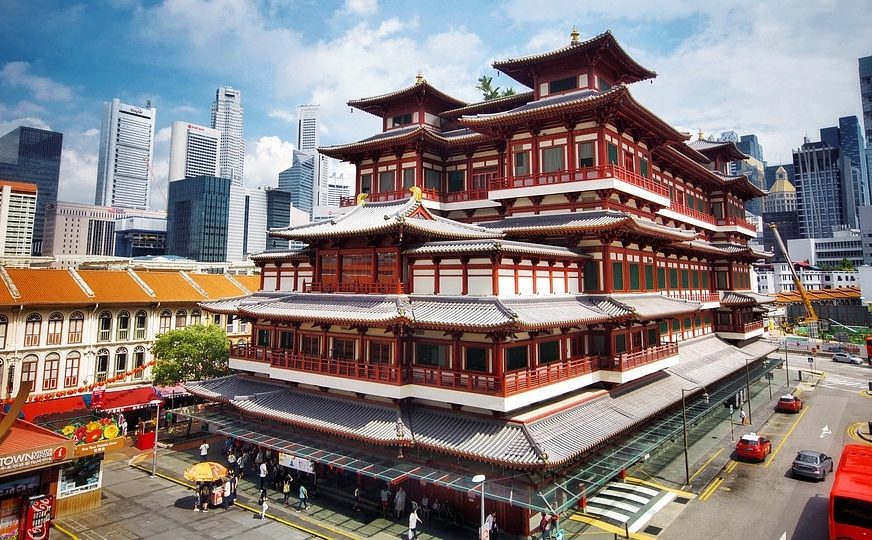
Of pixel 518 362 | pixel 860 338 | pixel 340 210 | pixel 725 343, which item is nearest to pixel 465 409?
pixel 518 362

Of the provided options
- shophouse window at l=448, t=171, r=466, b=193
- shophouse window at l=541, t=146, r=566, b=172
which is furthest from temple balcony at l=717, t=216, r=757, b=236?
shophouse window at l=448, t=171, r=466, b=193

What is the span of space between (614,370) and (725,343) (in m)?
26.2

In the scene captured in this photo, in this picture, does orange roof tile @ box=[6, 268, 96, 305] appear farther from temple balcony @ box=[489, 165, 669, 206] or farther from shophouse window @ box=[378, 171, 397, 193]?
temple balcony @ box=[489, 165, 669, 206]

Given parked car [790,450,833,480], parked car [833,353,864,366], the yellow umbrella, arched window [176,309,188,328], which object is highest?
arched window [176,309,188,328]

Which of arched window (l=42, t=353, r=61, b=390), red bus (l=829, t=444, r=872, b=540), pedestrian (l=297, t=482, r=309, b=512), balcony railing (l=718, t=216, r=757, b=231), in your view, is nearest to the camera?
red bus (l=829, t=444, r=872, b=540)

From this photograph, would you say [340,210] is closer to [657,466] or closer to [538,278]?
[538,278]

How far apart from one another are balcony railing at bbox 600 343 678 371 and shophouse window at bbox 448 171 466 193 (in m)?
19.0

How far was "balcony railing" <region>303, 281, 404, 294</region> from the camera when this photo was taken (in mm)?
29703

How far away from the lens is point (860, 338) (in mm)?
92500

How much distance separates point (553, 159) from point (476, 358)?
16.6 meters

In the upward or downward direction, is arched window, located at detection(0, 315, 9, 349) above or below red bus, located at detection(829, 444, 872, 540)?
above

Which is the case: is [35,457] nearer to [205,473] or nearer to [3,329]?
[205,473]

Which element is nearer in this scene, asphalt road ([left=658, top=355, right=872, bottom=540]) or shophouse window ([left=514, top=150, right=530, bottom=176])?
asphalt road ([left=658, top=355, right=872, bottom=540])

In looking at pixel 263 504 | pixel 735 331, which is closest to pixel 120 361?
pixel 263 504
